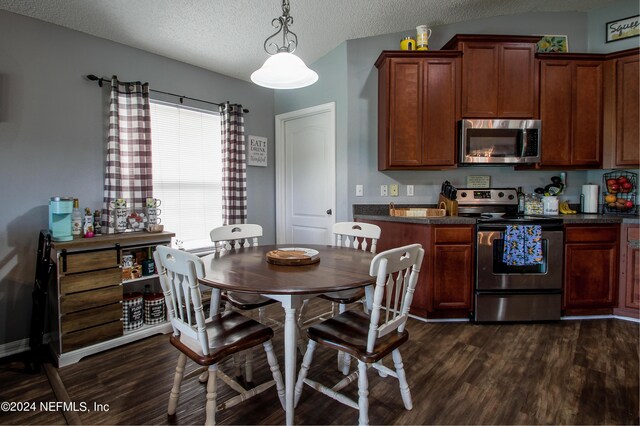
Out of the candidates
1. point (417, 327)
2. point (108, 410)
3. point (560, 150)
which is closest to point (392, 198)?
point (417, 327)

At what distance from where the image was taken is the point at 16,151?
2.36 meters

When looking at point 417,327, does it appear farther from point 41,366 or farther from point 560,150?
point 41,366

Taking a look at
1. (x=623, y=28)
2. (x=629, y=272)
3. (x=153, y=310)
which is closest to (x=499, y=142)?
(x=629, y=272)

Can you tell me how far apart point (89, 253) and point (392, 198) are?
8.67ft

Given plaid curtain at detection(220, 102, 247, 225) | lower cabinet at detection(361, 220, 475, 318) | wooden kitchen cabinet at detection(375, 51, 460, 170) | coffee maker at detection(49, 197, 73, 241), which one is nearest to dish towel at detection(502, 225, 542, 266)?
lower cabinet at detection(361, 220, 475, 318)

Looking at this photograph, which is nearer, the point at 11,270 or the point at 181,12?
the point at 11,270

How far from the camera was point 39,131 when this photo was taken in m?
2.45

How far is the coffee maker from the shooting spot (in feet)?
7.48

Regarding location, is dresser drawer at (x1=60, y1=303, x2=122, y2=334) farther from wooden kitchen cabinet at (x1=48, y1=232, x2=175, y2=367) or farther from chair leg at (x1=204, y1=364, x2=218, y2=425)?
chair leg at (x1=204, y1=364, x2=218, y2=425)

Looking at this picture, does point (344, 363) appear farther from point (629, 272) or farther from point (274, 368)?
point (629, 272)

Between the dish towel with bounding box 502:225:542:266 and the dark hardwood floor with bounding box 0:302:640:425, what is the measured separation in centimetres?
59

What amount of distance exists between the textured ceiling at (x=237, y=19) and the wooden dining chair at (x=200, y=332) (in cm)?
197

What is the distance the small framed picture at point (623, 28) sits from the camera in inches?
126

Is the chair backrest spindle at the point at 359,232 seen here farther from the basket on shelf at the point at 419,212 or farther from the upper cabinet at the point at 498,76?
the upper cabinet at the point at 498,76
